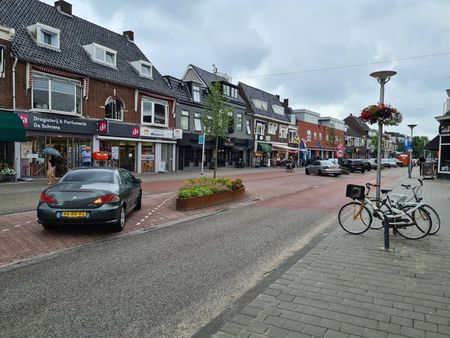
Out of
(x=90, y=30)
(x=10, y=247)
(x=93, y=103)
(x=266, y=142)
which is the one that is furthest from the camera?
(x=266, y=142)

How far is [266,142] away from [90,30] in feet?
87.2

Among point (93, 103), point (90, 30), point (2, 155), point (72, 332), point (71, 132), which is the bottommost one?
point (72, 332)

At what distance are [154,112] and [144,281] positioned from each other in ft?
79.5

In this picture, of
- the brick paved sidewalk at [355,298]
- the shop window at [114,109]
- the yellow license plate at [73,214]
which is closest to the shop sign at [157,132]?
the shop window at [114,109]

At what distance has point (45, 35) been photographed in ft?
68.9

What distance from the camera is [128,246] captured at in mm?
6938

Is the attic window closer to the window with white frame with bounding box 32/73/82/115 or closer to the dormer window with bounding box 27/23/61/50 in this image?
the window with white frame with bounding box 32/73/82/115

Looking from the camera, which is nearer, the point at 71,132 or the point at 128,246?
the point at 128,246

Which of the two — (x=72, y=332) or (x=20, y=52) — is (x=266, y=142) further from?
(x=72, y=332)

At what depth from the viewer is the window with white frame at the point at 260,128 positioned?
45344 millimetres

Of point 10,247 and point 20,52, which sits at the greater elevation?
point 20,52

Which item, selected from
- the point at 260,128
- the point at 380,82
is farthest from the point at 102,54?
the point at 260,128

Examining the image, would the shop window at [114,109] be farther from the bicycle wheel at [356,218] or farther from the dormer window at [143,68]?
the bicycle wheel at [356,218]

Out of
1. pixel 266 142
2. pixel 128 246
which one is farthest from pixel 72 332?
pixel 266 142
